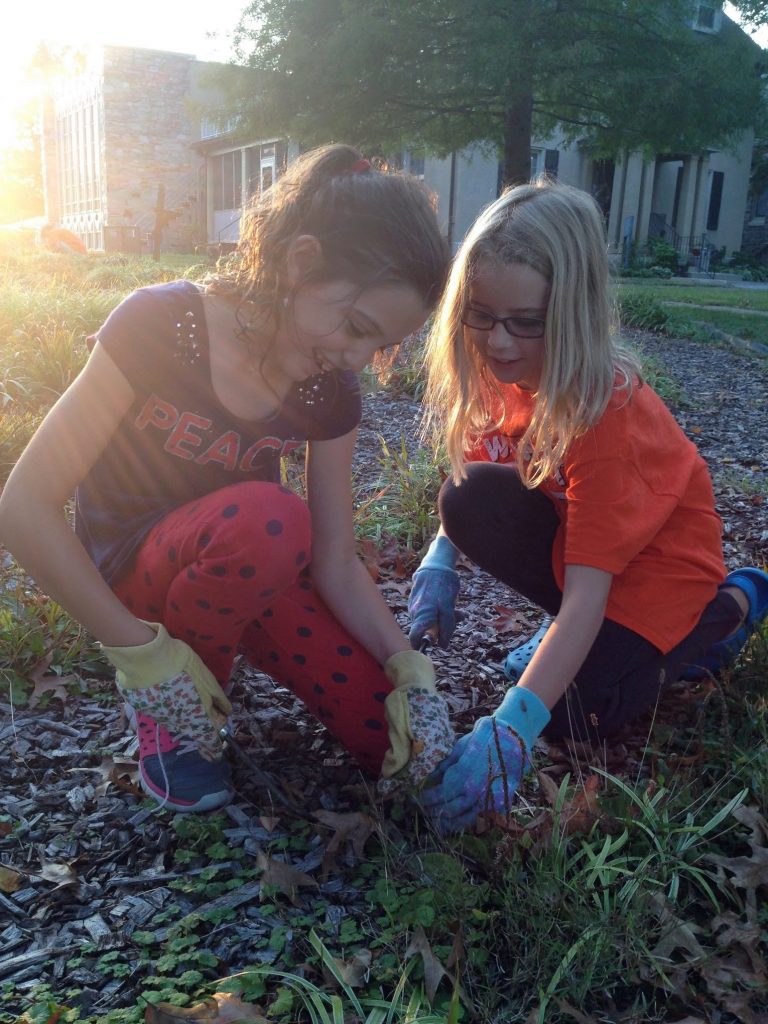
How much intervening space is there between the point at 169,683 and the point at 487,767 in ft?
2.09

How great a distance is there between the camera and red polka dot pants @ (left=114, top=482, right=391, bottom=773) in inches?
67.4

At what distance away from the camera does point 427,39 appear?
10.9 meters

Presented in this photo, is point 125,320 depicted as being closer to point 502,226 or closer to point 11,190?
point 502,226

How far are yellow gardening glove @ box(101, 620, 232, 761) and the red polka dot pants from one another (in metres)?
0.10

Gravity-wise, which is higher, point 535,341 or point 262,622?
point 535,341

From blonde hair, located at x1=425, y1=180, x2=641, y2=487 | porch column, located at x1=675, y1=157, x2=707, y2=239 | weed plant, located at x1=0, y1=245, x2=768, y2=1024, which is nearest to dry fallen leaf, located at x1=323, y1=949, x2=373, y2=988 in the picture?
weed plant, located at x1=0, y1=245, x2=768, y2=1024

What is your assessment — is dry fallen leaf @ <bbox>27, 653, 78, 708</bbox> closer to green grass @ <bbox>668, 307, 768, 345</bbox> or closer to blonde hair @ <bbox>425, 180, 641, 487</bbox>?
blonde hair @ <bbox>425, 180, 641, 487</bbox>

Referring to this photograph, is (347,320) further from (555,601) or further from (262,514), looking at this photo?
(555,601)

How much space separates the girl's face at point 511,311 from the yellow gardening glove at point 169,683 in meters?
0.95

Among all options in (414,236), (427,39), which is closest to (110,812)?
(414,236)

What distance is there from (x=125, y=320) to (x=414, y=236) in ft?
1.98

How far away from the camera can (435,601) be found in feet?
7.58

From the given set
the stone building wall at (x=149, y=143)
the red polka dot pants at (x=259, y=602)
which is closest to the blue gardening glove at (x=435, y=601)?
the red polka dot pants at (x=259, y=602)

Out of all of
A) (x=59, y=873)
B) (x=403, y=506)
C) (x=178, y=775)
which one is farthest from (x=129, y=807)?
(x=403, y=506)
